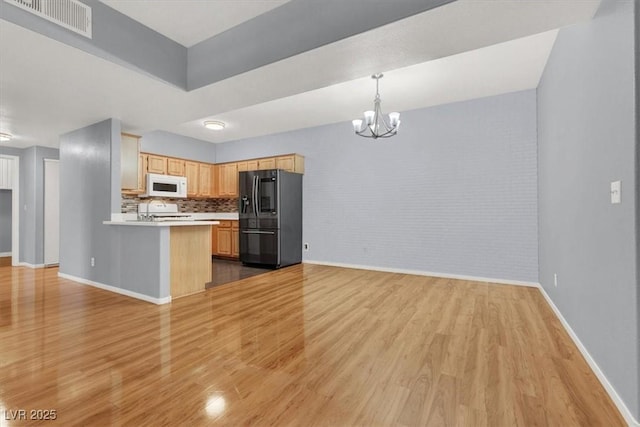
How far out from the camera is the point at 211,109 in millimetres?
3629

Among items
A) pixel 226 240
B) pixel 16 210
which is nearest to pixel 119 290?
pixel 226 240

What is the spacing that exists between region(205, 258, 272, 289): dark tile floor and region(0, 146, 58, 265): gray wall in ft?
11.2

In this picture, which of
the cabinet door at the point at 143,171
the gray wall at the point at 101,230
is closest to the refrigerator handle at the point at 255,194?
the cabinet door at the point at 143,171

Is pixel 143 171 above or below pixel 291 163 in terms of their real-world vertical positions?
below

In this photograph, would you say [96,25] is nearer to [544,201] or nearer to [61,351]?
[61,351]

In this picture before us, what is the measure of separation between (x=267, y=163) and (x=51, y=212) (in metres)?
4.49

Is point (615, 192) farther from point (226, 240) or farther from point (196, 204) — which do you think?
point (196, 204)

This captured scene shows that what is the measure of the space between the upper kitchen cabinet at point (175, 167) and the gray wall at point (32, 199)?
2.20 meters

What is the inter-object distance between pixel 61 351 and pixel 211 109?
9.19 feet

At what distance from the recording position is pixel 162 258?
3.41 meters

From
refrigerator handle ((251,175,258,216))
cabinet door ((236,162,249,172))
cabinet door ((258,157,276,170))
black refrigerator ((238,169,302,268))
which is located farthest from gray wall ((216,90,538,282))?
cabinet door ((236,162,249,172))

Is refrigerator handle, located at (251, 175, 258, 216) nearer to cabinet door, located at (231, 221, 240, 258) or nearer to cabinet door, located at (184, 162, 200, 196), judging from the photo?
cabinet door, located at (231, 221, 240, 258)

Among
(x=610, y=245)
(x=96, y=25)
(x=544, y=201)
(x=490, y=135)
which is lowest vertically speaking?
(x=610, y=245)

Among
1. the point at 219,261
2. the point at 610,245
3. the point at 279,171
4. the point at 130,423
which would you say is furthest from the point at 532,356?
the point at 219,261
